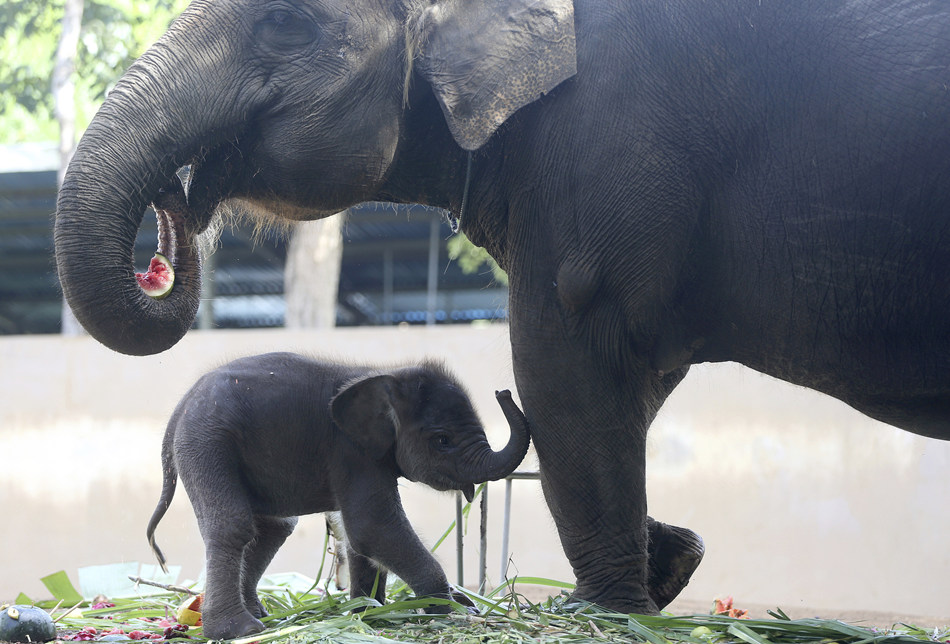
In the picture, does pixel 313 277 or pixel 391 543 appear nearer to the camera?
pixel 391 543

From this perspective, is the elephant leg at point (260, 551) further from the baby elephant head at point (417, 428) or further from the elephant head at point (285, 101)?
the elephant head at point (285, 101)

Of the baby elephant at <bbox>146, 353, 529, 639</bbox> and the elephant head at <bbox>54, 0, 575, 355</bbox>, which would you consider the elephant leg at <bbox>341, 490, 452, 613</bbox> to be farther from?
the elephant head at <bbox>54, 0, 575, 355</bbox>

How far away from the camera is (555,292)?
2594 millimetres

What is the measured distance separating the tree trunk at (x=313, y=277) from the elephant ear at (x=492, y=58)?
9464 mm

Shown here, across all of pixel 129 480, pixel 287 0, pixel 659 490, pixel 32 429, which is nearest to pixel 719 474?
pixel 659 490

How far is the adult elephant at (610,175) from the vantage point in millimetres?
2318

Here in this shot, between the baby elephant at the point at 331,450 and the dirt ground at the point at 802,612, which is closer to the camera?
the baby elephant at the point at 331,450

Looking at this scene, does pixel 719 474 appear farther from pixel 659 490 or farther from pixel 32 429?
pixel 32 429

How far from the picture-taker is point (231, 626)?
8.59ft

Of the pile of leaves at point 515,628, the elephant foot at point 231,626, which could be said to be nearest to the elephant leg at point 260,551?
the pile of leaves at point 515,628

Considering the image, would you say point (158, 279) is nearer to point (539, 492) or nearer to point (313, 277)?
point (539, 492)

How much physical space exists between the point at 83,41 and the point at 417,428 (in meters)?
14.9

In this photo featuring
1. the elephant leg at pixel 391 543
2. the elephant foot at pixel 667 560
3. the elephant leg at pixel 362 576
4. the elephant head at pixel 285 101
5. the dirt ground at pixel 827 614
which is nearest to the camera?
the elephant head at pixel 285 101

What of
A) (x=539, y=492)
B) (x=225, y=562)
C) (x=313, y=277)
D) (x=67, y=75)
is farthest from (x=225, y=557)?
(x=67, y=75)
